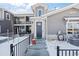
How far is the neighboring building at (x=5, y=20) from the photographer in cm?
268

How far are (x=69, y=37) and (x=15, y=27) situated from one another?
105cm

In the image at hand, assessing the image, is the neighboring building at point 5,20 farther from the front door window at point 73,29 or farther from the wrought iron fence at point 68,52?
the front door window at point 73,29

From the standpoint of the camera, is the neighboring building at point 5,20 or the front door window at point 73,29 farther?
the front door window at point 73,29

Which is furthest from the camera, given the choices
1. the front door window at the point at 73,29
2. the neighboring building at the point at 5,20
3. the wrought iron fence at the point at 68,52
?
the front door window at the point at 73,29

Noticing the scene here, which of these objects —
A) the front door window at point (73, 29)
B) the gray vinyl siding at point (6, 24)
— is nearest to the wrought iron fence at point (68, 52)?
the front door window at point (73, 29)

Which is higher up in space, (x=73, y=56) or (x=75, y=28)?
(x=75, y=28)

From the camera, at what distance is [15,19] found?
110 inches

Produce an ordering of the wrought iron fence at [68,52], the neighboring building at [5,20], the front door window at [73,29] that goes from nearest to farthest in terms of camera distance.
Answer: the wrought iron fence at [68,52]
the neighboring building at [5,20]
the front door window at [73,29]

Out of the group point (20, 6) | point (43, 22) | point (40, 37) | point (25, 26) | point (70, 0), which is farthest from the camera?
point (43, 22)

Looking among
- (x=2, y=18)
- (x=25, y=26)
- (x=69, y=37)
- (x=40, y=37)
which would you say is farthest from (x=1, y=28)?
(x=69, y=37)

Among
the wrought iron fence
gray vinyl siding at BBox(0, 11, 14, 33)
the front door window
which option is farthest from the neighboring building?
the front door window

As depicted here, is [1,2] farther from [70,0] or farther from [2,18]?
[70,0]

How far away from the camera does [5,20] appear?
2.69 meters

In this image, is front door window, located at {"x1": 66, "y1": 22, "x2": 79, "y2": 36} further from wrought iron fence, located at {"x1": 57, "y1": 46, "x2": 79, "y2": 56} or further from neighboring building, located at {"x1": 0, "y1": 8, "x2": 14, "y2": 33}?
neighboring building, located at {"x1": 0, "y1": 8, "x2": 14, "y2": 33}
